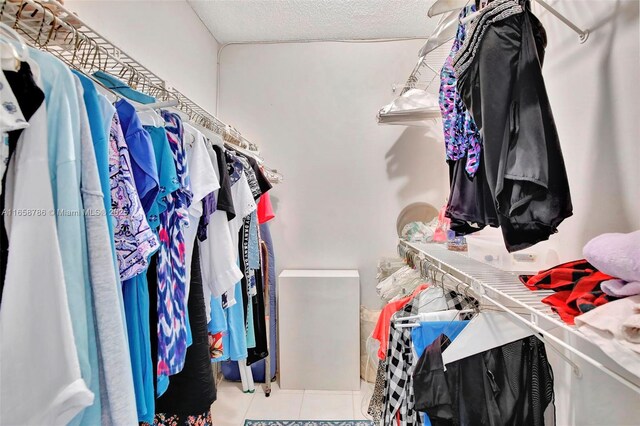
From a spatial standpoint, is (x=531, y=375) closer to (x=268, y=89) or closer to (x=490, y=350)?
(x=490, y=350)

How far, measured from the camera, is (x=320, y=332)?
2350 mm

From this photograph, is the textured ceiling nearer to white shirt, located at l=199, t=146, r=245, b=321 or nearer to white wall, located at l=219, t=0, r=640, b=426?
white wall, located at l=219, t=0, r=640, b=426

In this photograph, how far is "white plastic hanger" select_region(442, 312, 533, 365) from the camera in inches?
38.2

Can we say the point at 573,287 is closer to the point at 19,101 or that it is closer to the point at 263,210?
the point at 19,101

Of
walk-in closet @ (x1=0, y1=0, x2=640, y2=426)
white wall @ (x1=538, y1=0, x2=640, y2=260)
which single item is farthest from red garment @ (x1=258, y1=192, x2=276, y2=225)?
white wall @ (x1=538, y1=0, x2=640, y2=260)

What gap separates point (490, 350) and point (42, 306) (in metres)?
1.05

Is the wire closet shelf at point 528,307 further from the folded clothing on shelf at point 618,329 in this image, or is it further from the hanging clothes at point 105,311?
the hanging clothes at point 105,311

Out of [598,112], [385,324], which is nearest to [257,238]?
[385,324]

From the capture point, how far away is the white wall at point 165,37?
1.48 m

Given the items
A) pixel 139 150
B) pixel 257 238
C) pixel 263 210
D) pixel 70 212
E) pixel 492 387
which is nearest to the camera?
pixel 70 212

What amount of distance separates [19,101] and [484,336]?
47.4 inches

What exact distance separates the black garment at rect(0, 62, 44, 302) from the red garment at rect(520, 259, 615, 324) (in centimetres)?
99

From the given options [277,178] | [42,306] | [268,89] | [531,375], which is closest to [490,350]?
[531,375]

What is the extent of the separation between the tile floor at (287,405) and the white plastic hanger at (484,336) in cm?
136
